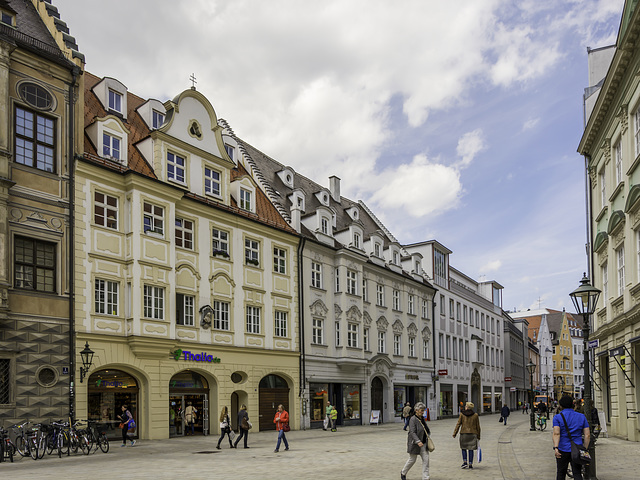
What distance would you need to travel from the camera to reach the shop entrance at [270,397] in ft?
115

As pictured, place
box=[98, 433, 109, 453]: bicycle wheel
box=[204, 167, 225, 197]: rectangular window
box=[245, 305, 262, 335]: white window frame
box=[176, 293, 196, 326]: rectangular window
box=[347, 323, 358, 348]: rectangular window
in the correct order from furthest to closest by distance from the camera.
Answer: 1. box=[347, 323, 358, 348]: rectangular window
2. box=[245, 305, 262, 335]: white window frame
3. box=[204, 167, 225, 197]: rectangular window
4. box=[176, 293, 196, 326]: rectangular window
5. box=[98, 433, 109, 453]: bicycle wheel

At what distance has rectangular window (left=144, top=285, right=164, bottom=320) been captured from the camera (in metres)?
28.2

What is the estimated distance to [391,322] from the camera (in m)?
48.1

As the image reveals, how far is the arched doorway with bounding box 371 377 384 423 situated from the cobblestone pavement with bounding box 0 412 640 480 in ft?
61.0

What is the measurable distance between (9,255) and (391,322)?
1169 inches

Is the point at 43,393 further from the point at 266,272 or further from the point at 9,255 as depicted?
the point at 266,272

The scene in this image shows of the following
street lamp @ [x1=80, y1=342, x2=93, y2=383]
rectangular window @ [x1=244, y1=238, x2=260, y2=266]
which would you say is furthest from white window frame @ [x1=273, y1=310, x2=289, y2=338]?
street lamp @ [x1=80, y1=342, x2=93, y2=383]

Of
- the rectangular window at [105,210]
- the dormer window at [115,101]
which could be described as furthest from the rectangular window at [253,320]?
the dormer window at [115,101]

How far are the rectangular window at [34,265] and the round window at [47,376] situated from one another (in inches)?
109

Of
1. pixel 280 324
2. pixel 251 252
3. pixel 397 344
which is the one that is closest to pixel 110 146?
pixel 251 252

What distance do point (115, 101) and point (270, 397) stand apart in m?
16.5

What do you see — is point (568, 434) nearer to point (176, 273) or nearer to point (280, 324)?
point (176, 273)

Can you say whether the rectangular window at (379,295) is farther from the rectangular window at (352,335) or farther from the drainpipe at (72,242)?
the drainpipe at (72,242)

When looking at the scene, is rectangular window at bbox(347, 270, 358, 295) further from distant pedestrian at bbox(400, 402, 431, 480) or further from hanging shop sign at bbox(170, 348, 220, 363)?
distant pedestrian at bbox(400, 402, 431, 480)
